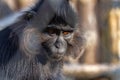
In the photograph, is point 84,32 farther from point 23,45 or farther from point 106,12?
point 106,12

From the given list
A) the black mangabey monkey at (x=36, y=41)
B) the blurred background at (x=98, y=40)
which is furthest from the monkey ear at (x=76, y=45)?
the blurred background at (x=98, y=40)

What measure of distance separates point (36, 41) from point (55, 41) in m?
0.18

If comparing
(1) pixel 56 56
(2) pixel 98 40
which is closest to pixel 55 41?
(1) pixel 56 56

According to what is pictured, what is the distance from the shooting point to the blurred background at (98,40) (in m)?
7.83

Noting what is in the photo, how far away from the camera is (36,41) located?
504cm

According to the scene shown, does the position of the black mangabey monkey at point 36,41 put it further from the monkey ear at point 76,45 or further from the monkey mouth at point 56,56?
the monkey ear at point 76,45

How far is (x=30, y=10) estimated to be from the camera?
16.7ft

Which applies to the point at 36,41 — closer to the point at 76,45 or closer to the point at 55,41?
the point at 55,41

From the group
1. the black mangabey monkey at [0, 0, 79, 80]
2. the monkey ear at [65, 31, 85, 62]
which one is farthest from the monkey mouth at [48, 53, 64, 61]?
the monkey ear at [65, 31, 85, 62]

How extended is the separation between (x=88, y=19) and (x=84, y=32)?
2.32 m

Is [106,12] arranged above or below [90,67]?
above

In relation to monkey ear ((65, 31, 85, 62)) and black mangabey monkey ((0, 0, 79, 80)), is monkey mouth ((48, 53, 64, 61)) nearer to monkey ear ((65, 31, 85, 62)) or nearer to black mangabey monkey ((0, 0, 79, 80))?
black mangabey monkey ((0, 0, 79, 80))

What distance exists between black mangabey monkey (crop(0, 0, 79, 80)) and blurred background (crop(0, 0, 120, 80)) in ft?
8.62

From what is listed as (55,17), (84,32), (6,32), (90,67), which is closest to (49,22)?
(55,17)
